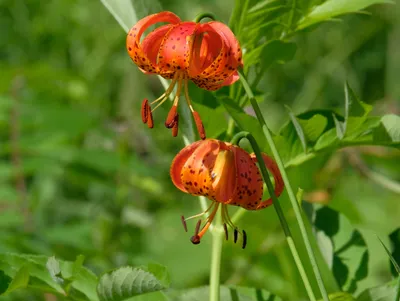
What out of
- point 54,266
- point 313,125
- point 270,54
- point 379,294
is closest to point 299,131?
point 313,125

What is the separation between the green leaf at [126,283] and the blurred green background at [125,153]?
347 millimetres

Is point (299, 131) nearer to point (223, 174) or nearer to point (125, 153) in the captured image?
point (223, 174)

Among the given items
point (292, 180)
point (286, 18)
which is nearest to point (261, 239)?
point (292, 180)

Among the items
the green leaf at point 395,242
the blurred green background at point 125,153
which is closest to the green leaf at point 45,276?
the blurred green background at point 125,153

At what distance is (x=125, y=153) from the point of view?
255 cm

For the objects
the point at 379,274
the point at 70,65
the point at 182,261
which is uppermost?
the point at 70,65

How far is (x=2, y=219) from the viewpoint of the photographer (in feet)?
7.50

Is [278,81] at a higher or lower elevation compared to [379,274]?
higher

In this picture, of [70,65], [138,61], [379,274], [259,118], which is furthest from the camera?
[70,65]

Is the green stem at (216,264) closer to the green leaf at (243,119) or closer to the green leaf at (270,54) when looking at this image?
the green leaf at (243,119)

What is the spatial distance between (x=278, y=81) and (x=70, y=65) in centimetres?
117

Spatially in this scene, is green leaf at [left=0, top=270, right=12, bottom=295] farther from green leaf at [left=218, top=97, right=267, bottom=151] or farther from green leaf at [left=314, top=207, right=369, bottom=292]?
green leaf at [left=314, top=207, right=369, bottom=292]

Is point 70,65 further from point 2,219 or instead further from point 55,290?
point 55,290

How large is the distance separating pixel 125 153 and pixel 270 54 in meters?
1.41
